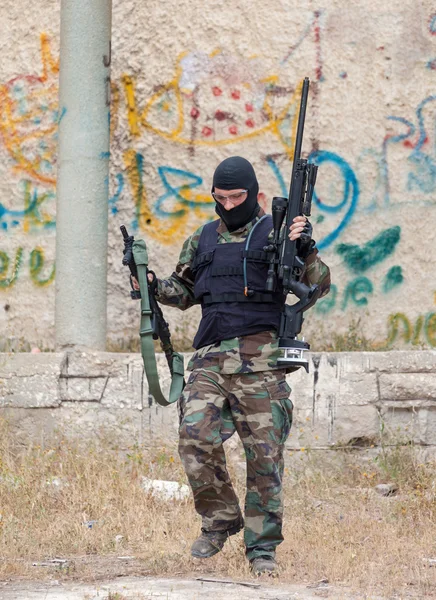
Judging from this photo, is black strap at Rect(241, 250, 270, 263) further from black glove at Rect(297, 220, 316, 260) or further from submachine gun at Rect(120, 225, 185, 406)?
submachine gun at Rect(120, 225, 185, 406)

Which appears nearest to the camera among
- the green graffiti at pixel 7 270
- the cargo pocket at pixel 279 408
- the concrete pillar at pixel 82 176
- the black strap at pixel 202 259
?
the cargo pocket at pixel 279 408

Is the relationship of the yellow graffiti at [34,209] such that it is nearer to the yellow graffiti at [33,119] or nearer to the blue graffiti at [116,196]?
the yellow graffiti at [33,119]

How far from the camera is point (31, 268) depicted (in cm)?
785

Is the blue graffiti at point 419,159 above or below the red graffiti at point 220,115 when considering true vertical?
below

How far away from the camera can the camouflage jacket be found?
15.7ft

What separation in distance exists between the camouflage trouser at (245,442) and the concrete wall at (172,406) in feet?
6.48

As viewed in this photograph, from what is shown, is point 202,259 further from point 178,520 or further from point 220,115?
point 220,115

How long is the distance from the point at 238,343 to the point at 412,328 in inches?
115

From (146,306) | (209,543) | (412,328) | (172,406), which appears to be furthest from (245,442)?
(412,328)

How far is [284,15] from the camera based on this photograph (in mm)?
7586

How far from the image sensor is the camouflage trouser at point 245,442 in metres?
4.75

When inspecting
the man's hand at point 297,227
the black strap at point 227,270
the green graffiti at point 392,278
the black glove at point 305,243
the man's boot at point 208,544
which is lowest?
the man's boot at point 208,544

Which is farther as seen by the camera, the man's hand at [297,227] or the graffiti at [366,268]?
the graffiti at [366,268]

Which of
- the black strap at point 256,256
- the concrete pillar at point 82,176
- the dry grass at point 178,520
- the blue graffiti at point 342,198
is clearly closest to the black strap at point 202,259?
the black strap at point 256,256
